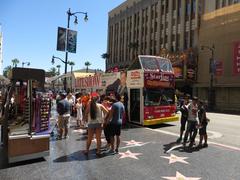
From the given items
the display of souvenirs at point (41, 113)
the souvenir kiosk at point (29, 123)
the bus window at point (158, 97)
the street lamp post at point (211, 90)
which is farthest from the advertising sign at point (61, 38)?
the street lamp post at point (211, 90)

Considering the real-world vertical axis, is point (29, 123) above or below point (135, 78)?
below

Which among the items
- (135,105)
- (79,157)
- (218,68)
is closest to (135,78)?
(135,105)

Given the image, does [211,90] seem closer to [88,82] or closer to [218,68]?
[218,68]

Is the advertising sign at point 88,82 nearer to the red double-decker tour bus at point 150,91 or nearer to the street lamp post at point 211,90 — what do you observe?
the red double-decker tour bus at point 150,91

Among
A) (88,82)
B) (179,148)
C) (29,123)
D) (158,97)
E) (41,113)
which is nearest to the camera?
(29,123)

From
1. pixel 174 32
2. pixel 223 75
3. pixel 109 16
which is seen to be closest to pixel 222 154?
pixel 223 75

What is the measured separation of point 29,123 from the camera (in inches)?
335

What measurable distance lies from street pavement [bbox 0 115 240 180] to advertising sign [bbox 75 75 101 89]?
471 inches

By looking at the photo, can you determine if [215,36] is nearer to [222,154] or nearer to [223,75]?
[223,75]

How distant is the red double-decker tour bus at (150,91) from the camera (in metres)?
16.6

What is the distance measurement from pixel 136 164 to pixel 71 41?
17794 millimetres

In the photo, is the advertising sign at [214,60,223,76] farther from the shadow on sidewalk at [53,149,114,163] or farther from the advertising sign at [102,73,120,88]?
the shadow on sidewalk at [53,149,114,163]

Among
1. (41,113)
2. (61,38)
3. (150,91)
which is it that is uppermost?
(61,38)

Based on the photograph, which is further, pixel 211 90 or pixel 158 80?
pixel 211 90
